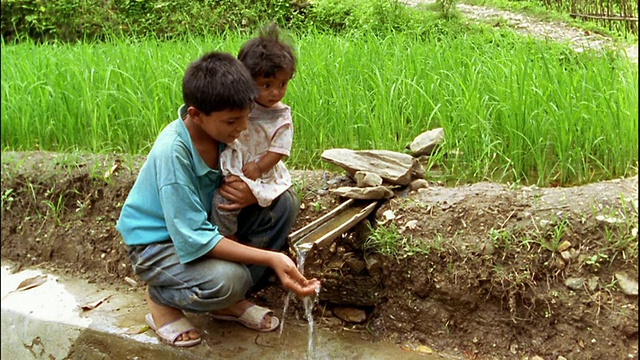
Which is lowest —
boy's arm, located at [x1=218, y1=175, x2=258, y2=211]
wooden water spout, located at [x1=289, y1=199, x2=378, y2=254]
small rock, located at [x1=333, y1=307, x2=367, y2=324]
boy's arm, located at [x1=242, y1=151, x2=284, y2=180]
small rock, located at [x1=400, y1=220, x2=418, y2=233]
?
small rock, located at [x1=333, y1=307, x2=367, y2=324]

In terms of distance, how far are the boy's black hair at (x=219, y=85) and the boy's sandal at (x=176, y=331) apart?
0.82 metres

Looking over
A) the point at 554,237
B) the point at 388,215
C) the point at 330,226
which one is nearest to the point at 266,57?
the point at 330,226

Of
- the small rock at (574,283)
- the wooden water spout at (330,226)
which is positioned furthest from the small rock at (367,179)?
the small rock at (574,283)

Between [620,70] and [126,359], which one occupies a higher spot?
[620,70]

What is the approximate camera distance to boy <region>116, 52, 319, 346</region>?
2283 mm

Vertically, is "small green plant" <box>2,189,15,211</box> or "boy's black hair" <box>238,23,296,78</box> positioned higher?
"boy's black hair" <box>238,23,296,78</box>

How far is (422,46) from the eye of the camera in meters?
4.08

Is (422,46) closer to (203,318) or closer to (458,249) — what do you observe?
(458,249)

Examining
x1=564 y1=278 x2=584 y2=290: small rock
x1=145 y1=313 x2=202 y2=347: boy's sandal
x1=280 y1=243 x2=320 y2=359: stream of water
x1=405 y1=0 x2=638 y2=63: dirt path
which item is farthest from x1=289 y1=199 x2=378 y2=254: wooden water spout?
x1=405 y1=0 x2=638 y2=63: dirt path

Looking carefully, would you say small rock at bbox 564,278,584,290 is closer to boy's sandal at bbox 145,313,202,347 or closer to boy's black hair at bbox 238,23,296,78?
→ boy's black hair at bbox 238,23,296,78

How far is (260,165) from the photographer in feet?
8.26

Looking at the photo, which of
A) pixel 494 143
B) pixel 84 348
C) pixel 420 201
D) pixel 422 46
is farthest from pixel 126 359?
pixel 422 46

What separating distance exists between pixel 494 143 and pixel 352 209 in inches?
26.1

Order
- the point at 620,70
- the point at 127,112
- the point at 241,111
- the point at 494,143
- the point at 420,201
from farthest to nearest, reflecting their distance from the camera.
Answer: the point at 127,112 < the point at 620,70 < the point at 494,143 < the point at 420,201 < the point at 241,111
